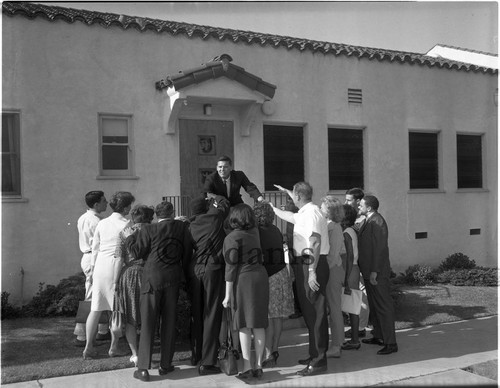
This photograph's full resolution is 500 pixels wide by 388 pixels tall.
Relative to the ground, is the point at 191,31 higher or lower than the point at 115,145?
higher

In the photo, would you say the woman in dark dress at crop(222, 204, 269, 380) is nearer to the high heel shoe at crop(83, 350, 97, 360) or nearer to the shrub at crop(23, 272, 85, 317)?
the high heel shoe at crop(83, 350, 97, 360)

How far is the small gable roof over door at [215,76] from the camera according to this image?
9.52m

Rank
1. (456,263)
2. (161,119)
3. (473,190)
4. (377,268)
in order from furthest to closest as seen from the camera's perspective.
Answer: (473,190), (456,263), (161,119), (377,268)

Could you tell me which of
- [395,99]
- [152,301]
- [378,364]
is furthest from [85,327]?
[395,99]

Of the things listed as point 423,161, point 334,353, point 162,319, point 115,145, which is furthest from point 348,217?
point 423,161

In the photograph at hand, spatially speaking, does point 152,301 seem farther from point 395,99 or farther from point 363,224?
point 395,99

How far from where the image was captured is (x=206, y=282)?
5.81m

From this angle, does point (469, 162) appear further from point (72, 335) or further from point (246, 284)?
point (72, 335)

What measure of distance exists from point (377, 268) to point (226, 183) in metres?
2.16

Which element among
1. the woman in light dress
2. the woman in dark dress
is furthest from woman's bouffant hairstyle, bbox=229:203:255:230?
the woman in light dress

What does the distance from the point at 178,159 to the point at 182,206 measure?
89 cm

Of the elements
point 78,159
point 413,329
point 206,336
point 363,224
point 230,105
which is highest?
point 230,105

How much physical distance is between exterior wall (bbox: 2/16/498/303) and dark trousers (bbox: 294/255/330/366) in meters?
4.78

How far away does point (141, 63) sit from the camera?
10.0 m
